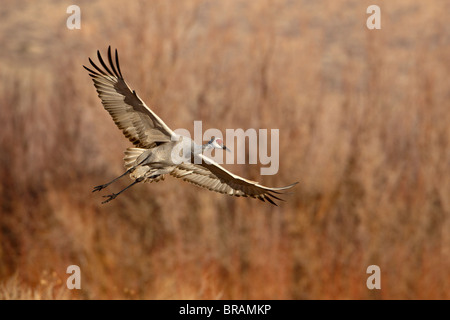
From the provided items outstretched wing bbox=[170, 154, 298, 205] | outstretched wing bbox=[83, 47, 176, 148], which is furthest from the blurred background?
outstretched wing bbox=[83, 47, 176, 148]

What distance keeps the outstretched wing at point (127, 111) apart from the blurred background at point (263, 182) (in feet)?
15.7

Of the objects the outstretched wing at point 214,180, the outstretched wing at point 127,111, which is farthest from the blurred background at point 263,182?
the outstretched wing at point 127,111

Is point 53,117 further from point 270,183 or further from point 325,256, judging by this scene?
point 325,256

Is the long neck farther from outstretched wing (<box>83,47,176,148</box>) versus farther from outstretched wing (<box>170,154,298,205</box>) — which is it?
outstretched wing (<box>170,154,298,205</box>)


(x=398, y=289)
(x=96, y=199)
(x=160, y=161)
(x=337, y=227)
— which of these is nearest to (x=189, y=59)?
(x=96, y=199)

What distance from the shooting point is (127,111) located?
381cm

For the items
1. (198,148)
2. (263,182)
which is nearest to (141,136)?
(198,148)

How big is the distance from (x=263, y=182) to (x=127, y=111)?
4827mm

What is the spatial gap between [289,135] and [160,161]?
17.2 ft

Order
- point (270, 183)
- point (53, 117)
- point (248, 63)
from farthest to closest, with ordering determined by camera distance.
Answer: point (53, 117) < point (248, 63) < point (270, 183)

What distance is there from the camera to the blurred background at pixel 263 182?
341 inches

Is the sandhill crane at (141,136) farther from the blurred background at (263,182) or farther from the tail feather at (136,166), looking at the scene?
the blurred background at (263,182)

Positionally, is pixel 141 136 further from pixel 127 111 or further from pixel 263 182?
pixel 263 182

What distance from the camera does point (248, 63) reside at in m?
9.35
